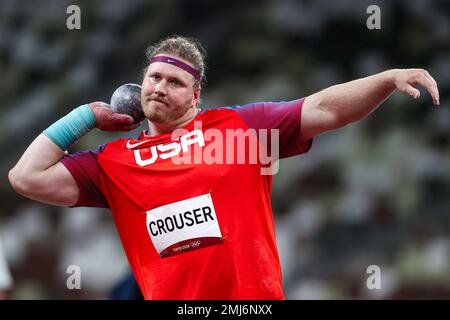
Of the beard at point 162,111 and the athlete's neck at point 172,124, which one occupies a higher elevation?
the beard at point 162,111

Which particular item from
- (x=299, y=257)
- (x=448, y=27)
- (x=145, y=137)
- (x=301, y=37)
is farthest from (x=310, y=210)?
(x=145, y=137)

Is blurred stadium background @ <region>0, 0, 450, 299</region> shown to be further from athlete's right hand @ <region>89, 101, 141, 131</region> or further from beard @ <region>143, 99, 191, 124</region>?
beard @ <region>143, 99, 191, 124</region>

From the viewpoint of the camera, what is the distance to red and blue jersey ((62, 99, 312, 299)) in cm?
396

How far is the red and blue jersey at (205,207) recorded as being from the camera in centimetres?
396

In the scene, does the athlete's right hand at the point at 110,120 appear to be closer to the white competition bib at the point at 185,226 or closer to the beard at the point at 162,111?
the beard at the point at 162,111

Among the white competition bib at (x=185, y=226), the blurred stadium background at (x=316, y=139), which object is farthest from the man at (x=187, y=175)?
the blurred stadium background at (x=316, y=139)

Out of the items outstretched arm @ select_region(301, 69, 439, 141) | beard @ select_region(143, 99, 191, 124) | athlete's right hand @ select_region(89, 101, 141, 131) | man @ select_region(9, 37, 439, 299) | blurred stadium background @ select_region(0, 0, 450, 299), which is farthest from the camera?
blurred stadium background @ select_region(0, 0, 450, 299)

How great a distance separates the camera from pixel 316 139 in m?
8.82

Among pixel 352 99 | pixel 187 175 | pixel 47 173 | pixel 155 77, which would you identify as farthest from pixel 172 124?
pixel 352 99

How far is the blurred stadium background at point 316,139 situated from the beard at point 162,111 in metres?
4.06

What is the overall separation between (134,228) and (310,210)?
4593 mm

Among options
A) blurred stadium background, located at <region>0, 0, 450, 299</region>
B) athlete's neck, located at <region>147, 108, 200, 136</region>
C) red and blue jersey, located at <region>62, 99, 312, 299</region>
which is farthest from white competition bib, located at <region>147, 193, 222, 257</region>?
blurred stadium background, located at <region>0, 0, 450, 299</region>
